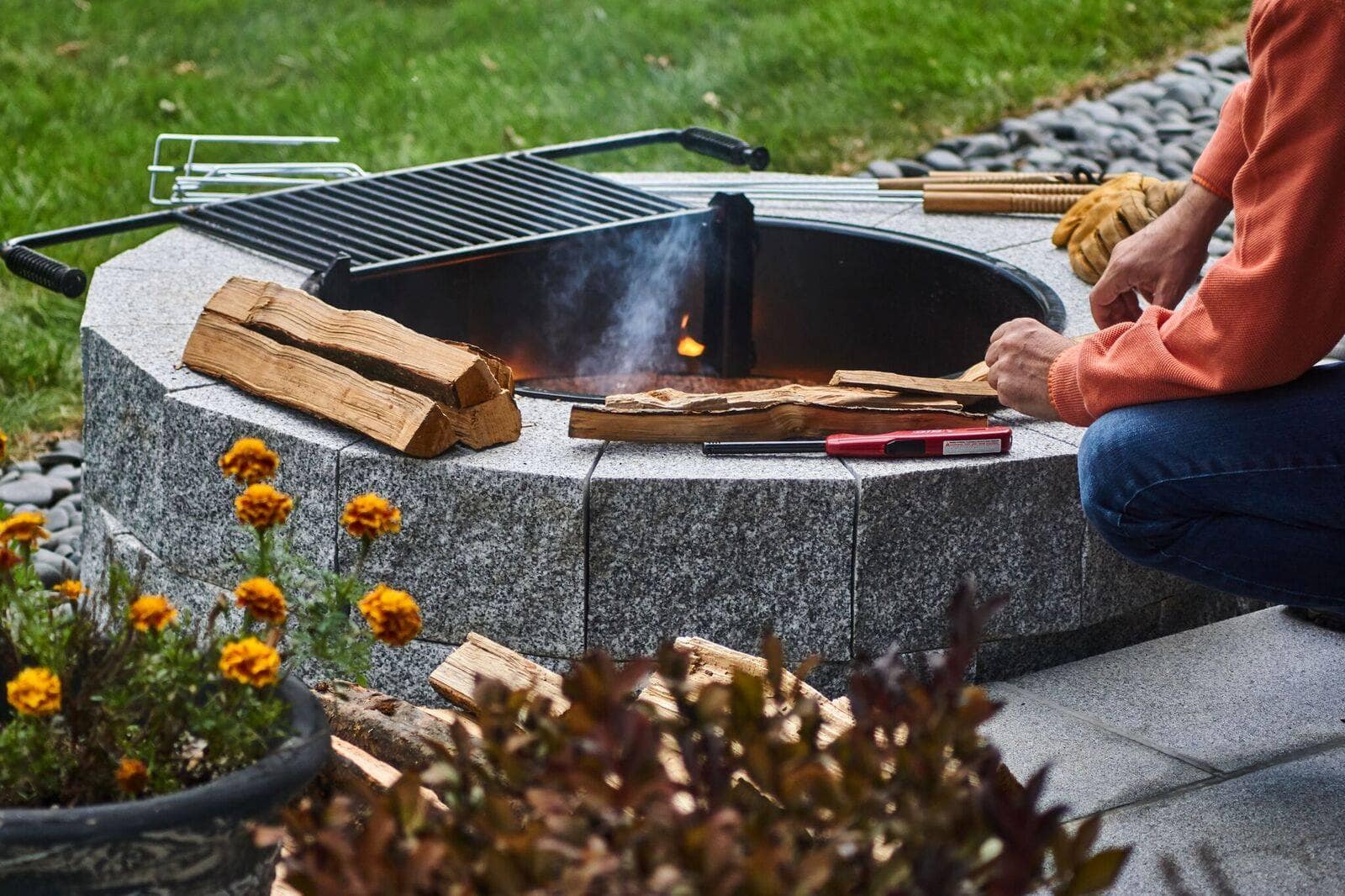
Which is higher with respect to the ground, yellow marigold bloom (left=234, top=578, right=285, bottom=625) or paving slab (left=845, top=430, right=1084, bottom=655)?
yellow marigold bloom (left=234, top=578, right=285, bottom=625)

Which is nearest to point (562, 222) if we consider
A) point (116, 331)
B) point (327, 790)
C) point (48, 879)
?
point (116, 331)

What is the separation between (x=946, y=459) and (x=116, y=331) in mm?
1709

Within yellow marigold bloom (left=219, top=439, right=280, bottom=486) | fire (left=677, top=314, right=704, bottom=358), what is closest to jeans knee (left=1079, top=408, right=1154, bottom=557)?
yellow marigold bloom (left=219, top=439, right=280, bottom=486)

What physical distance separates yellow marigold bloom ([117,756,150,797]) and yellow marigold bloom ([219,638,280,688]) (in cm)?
16

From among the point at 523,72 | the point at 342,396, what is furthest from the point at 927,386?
the point at 523,72

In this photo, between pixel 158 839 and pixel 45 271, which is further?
pixel 45 271

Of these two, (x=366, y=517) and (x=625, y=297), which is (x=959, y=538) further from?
(x=625, y=297)

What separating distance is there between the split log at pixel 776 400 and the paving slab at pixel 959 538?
0.17 metres

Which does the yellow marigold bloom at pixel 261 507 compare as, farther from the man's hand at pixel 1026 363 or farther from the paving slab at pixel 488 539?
the man's hand at pixel 1026 363

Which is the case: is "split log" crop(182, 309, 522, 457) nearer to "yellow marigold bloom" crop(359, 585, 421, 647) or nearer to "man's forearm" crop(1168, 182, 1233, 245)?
"yellow marigold bloom" crop(359, 585, 421, 647)

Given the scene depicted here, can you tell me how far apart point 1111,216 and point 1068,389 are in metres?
1.21

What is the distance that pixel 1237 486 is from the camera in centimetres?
233

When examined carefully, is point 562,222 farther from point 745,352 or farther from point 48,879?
point 48,879

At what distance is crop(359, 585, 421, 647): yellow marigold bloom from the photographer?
5.85ft
